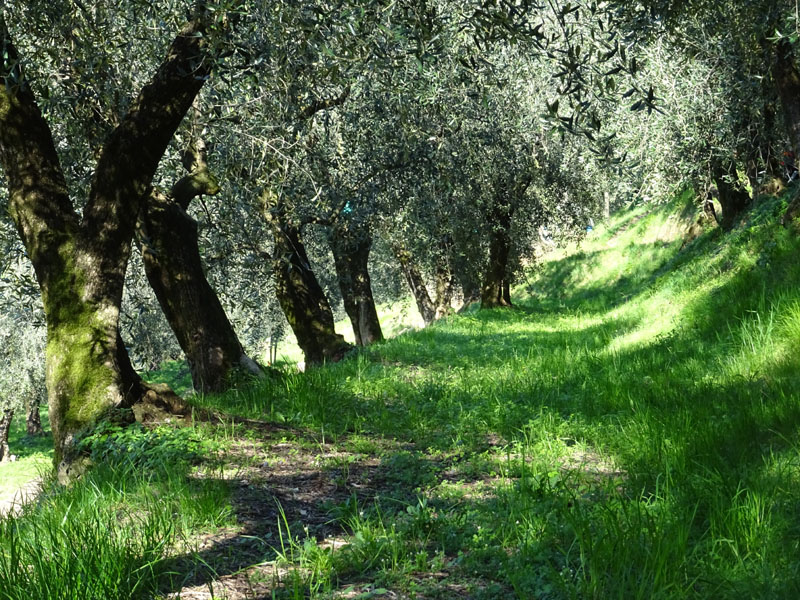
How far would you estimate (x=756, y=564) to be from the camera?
3256 millimetres

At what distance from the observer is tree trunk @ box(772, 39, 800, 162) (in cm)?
1095

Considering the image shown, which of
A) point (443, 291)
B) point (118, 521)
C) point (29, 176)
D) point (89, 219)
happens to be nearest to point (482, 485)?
point (118, 521)

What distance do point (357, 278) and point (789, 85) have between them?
11.1m

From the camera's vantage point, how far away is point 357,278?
1925cm

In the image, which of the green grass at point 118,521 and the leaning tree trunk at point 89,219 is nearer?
the green grass at point 118,521

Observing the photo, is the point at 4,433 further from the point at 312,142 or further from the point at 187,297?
the point at 187,297

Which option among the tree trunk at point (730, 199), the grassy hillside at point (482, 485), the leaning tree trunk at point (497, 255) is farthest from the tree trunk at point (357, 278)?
the tree trunk at point (730, 199)

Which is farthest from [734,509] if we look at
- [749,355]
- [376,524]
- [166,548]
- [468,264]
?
[468,264]

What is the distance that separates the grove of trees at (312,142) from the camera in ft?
22.4

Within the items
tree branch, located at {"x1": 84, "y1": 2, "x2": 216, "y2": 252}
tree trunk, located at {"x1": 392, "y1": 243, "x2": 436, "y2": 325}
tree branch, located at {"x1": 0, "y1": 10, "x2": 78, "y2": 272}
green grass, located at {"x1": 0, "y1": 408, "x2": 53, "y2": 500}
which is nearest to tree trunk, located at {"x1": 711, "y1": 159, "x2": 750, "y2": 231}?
tree trunk, located at {"x1": 392, "y1": 243, "x2": 436, "y2": 325}

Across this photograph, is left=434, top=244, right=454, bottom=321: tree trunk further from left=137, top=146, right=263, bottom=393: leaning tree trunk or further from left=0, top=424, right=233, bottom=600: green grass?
left=0, top=424, right=233, bottom=600: green grass

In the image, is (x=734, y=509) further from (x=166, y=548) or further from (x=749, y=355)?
(x=749, y=355)

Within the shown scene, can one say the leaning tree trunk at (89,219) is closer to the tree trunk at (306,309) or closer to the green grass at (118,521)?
the green grass at (118,521)

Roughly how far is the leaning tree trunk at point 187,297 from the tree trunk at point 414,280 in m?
14.1
